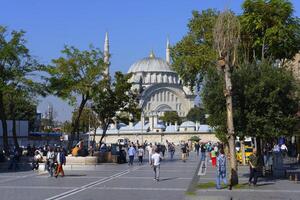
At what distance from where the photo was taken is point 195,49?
139ft

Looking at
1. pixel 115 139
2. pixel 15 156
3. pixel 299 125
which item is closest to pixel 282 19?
pixel 299 125

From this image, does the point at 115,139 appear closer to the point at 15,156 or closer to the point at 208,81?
the point at 15,156

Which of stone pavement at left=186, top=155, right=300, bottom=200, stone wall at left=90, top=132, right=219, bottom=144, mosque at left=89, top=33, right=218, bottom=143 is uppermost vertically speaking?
mosque at left=89, top=33, right=218, bottom=143

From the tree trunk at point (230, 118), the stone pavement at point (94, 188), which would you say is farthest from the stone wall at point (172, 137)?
the tree trunk at point (230, 118)

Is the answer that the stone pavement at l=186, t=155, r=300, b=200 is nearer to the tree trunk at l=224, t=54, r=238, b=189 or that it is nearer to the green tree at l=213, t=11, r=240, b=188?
the tree trunk at l=224, t=54, r=238, b=189

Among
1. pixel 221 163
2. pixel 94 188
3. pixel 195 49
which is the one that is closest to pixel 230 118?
pixel 221 163

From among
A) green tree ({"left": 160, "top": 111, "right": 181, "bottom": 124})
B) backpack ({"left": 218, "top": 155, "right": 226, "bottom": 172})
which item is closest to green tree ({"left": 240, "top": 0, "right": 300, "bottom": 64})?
backpack ({"left": 218, "top": 155, "right": 226, "bottom": 172})

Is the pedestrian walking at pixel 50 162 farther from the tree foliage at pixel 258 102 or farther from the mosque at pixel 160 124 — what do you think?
the mosque at pixel 160 124

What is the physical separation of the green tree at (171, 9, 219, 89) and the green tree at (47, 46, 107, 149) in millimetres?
5848

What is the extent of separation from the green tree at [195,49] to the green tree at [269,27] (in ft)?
21.2

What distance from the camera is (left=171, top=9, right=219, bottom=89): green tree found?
41.3 metres

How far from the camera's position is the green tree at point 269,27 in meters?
33.4

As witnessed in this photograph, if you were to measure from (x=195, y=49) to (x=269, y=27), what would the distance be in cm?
890

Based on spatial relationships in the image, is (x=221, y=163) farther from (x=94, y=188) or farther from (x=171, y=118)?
(x=171, y=118)
